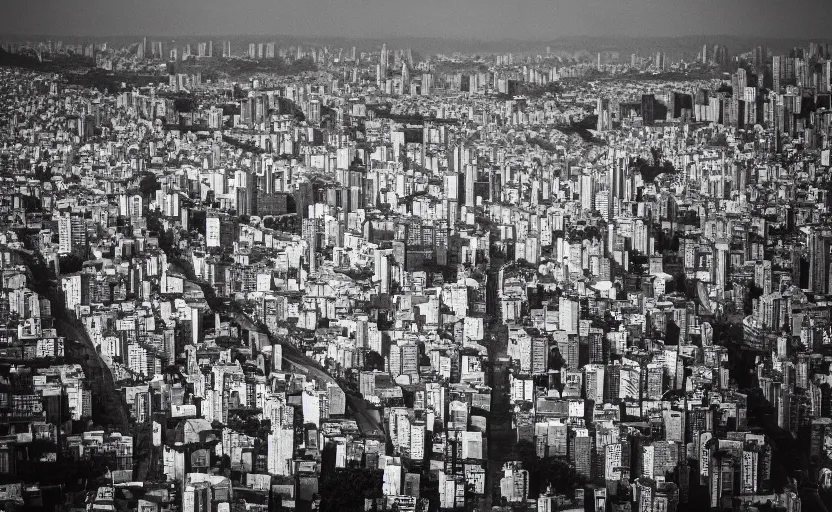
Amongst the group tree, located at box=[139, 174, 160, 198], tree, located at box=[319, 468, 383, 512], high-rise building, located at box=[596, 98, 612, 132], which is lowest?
tree, located at box=[319, 468, 383, 512]

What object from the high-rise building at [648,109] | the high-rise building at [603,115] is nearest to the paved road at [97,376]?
the high-rise building at [603,115]

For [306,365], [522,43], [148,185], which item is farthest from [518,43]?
[306,365]

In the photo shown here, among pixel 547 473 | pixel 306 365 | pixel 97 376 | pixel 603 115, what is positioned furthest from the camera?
pixel 603 115

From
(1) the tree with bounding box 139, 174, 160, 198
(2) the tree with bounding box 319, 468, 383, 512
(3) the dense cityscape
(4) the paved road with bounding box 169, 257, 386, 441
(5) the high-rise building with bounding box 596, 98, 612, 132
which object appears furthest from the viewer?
(5) the high-rise building with bounding box 596, 98, 612, 132

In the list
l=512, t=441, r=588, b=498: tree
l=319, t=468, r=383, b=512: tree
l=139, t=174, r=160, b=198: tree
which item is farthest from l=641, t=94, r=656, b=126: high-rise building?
l=319, t=468, r=383, b=512: tree

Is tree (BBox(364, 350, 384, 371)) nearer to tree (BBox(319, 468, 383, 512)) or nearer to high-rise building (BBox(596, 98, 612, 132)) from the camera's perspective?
tree (BBox(319, 468, 383, 512))

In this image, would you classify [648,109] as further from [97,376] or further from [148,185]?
[97,376]

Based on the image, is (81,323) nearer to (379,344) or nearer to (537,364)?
(379,344)

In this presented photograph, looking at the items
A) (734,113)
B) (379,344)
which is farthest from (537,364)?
(734,113)
